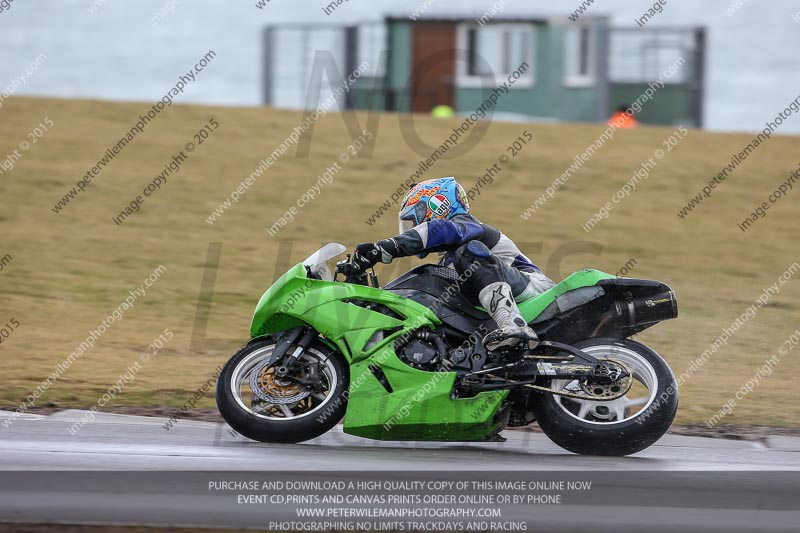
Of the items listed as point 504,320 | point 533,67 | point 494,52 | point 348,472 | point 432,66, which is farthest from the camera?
point 494,52

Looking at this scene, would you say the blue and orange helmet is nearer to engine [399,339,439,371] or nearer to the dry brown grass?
engine [399,339,439,371]

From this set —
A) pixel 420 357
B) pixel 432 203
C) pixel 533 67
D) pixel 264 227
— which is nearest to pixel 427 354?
pixel 420 357

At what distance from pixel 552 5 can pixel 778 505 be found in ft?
75.6

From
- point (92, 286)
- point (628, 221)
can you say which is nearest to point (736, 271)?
point (628, 221)

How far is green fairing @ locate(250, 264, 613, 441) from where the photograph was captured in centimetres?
780

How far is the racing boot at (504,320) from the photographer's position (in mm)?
7723

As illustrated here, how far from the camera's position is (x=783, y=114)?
89.2 ft

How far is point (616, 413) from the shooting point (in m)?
7.89

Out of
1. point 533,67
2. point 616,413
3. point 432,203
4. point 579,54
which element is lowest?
point 533,67

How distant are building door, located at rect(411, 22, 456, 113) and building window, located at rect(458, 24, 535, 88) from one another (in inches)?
9.4

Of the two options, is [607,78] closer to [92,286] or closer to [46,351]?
[92,286]

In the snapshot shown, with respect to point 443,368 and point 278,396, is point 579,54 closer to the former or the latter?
point 443,368

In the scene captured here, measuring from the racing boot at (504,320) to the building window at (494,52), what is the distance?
20648 mm

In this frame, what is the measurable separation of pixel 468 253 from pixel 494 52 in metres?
21.3
